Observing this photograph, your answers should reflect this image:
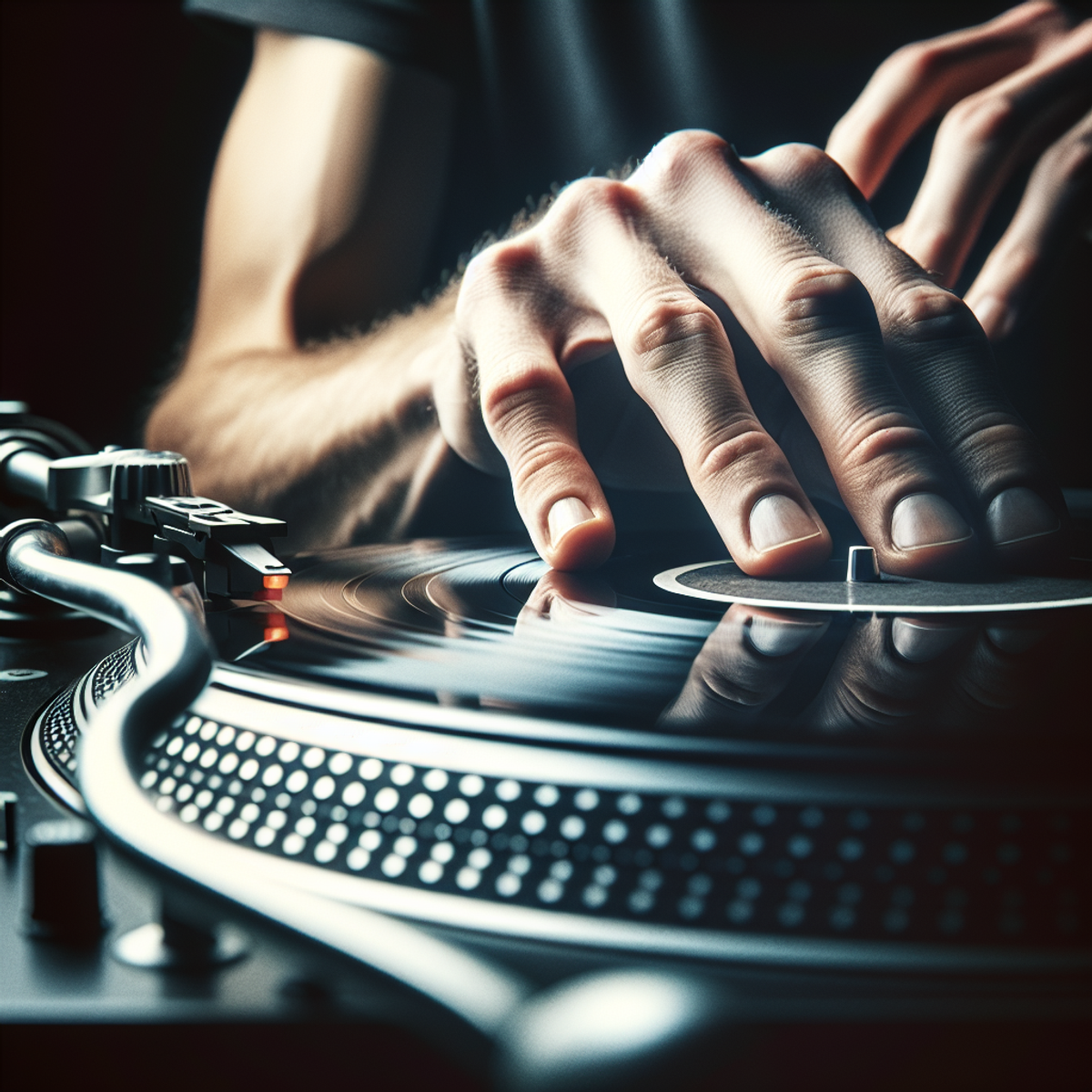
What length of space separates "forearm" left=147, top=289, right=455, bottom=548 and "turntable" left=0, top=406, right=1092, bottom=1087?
1.20m

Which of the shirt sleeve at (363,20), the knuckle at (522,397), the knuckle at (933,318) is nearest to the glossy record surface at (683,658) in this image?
the knuckle at (522,397)

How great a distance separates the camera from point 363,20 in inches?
67.1

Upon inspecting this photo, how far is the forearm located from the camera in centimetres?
174

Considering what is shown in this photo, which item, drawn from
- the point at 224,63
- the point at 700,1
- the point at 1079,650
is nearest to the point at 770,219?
the point at 1079,650

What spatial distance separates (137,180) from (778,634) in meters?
1.50

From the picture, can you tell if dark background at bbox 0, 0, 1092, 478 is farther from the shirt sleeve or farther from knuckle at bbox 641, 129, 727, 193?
knuckle at bbox 641, 129, 727, 193

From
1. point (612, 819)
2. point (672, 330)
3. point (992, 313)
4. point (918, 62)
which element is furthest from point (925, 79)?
point (612, 819)

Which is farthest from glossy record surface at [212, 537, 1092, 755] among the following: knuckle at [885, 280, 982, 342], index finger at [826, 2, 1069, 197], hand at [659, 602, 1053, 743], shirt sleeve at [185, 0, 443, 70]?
shirt sleeve at [185, 0, 443, 70]

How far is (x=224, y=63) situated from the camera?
1.74 meters

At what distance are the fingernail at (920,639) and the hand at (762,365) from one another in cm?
15

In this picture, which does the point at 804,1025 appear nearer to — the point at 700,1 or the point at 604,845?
the point at 604,845

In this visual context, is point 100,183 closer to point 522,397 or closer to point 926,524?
point 522,397

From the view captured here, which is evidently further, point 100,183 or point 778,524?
point 100,183

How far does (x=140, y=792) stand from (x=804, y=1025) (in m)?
0.19
